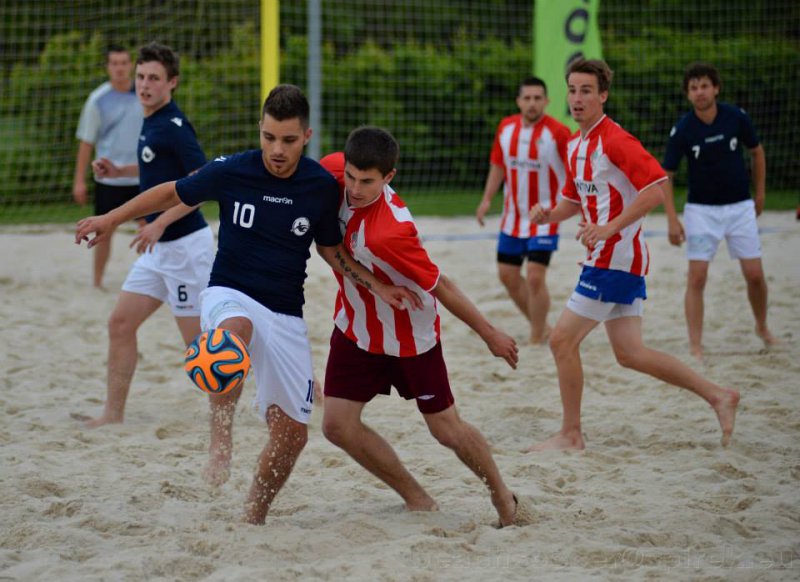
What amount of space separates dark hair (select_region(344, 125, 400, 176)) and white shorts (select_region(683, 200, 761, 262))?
3785 millimetres

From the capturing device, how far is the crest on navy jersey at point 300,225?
12.9 ft

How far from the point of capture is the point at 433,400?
4043mm

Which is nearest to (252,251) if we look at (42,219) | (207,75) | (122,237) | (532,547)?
(532,547)

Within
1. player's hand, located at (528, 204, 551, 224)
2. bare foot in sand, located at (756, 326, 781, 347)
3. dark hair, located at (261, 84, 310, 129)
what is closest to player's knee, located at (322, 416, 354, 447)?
dark hair, located at (261, 84, 310, 129)

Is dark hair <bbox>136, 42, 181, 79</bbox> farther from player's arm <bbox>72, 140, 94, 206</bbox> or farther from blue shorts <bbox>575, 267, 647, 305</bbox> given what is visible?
player's arm <bbox>72, 140, 94, 206</bbox>

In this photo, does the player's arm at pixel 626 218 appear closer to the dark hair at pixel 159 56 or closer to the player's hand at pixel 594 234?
the player's hand at pixel 594 234

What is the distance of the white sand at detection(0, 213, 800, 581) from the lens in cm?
372

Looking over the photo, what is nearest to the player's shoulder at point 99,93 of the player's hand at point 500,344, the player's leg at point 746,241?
the player's leg at point 746,241

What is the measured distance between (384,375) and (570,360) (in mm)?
1438

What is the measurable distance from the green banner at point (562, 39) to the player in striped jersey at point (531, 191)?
296cm

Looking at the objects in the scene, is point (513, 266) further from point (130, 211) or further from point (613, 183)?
point (130, 211)

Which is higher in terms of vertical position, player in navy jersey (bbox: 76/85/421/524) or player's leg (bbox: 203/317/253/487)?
player in navy jersey (bbox: 76/85/421/524)

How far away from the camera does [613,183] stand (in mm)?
5117

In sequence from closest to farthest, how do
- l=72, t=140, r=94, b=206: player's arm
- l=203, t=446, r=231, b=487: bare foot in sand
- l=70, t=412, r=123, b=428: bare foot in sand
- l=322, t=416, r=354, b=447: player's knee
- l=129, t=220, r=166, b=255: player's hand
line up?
l=322, t=416, r=354, b=447: player's knee → l=203, t=446, r=231, b=487: bare foot in sand → l=129, t=220, r=166, b=255: player's hand → l=70, t=412, r=123, b=428: bare foot in sand → l=72, t=140, r=94, b=206: player's arm
